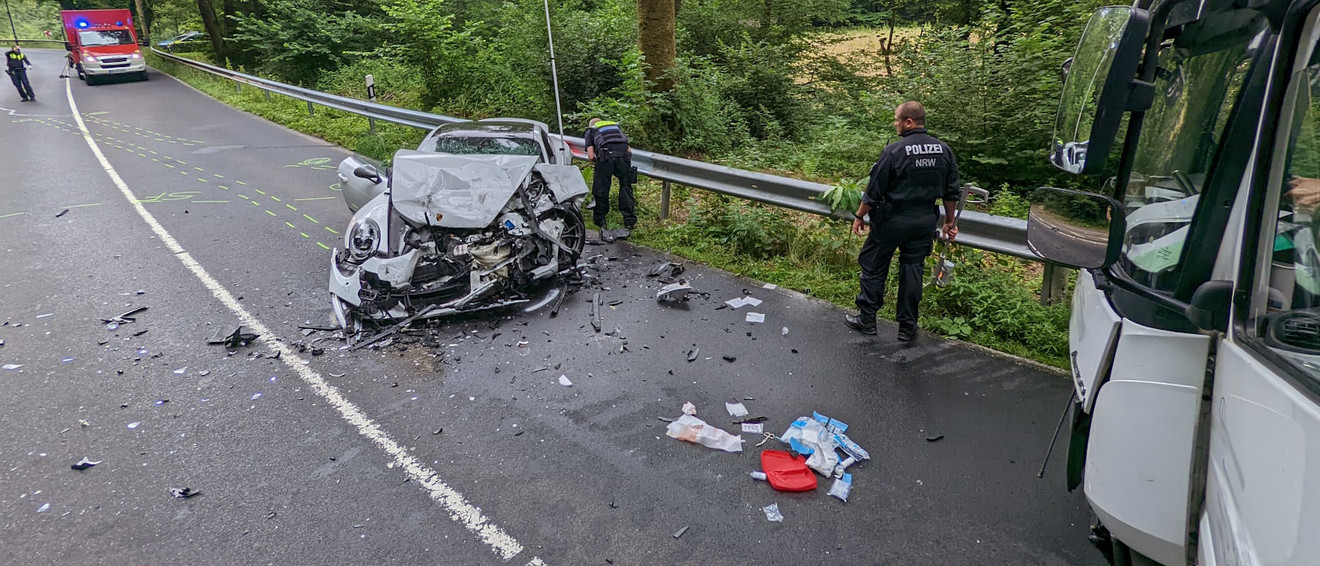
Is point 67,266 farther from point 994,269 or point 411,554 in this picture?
point 994,269

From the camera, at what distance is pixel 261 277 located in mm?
7008

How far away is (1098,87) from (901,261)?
8.65ft

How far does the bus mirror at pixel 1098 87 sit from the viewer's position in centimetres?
229

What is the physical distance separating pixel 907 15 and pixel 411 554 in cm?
2024

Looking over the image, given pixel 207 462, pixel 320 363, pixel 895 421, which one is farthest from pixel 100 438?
pixel 895 421

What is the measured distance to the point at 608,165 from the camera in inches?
332

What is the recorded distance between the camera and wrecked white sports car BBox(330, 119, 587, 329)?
18.9ft

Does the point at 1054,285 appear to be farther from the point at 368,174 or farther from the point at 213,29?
the point at 213,29

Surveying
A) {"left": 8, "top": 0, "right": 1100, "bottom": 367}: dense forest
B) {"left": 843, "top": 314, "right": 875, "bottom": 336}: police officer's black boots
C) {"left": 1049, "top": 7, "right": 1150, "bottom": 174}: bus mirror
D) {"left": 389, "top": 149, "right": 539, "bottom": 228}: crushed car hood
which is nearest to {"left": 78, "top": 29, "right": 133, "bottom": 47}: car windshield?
{"left": 8, "top": 0, "right": 1100, "bottom": 367}: dense forest

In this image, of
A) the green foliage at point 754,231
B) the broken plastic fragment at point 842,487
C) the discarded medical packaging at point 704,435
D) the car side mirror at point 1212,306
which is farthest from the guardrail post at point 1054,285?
the car side mirror at point 1212,306

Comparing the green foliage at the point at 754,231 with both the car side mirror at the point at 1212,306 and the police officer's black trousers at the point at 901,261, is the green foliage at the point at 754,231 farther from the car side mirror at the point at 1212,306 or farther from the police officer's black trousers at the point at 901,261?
the car side mirror at the point at 1212,306

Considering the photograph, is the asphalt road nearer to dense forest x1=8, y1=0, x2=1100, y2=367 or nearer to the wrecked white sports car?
the wrecked white sports car

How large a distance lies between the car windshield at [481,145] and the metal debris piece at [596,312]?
190 cm

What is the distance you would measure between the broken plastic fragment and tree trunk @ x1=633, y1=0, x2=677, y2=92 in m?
9.11
